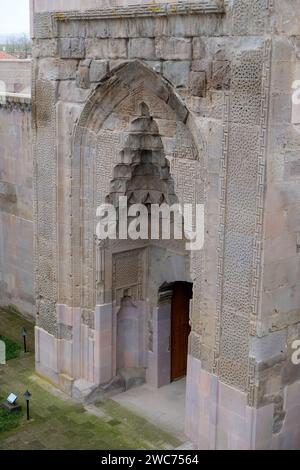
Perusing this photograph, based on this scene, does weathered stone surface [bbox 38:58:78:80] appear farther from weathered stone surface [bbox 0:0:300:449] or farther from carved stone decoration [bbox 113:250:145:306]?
carved stone decoration [bbox 113:250:145:306]

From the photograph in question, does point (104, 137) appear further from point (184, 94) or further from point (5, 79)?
point (5, 79)

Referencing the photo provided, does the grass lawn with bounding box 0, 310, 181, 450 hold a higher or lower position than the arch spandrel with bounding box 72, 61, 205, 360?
lower

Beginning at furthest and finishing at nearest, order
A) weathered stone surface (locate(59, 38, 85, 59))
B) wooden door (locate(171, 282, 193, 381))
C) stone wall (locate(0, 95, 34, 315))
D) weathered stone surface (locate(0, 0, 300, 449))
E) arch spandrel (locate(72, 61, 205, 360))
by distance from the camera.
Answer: stone wall (locate(0, 95, 34, 315)), wooden door (locate(171, 282, 193, 381)), weathered stone surface (locate(59, 38, 85, 59)), arch spandrel (locate(72, 61, 205, 360)), weathered stone surface (locate(0, 0, 300, 449))

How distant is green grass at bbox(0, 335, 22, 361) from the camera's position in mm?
10703

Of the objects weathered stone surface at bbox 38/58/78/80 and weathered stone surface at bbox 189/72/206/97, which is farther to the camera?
weathered stone surface at bbox 38/58/78/80

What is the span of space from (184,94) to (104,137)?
1582 mm

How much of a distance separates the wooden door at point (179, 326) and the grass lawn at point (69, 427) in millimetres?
1131

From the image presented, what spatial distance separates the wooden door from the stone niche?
0.19m

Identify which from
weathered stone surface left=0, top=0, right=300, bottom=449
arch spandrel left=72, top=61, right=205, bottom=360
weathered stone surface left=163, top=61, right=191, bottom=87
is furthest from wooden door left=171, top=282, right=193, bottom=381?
weathered stone surface left=163, top=61, right=191, bottom=87

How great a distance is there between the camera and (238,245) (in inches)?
270

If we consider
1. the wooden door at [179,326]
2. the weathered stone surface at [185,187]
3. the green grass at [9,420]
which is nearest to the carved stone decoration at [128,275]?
the weathered stone surface at [185,187]

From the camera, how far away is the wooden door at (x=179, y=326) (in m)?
9.47

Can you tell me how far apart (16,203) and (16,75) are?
7.61 metres

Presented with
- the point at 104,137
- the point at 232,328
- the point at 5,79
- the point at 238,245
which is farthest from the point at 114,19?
the point at 5,79
